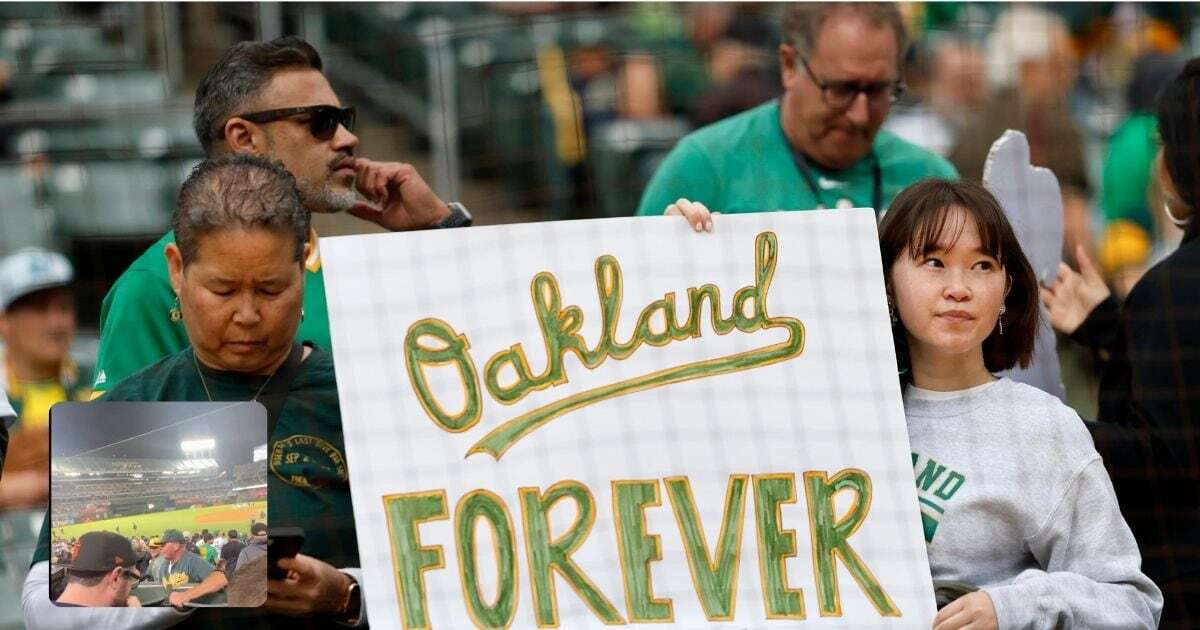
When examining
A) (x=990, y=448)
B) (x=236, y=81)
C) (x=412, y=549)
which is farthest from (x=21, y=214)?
(x=990, y=448)

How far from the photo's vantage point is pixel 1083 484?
122 inches

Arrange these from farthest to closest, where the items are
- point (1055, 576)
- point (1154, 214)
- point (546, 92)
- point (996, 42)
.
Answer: point (996, 42), point (546, 92), point (1154, 214), point (1055, 576)

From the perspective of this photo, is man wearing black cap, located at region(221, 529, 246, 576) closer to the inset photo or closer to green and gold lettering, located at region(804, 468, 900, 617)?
the inset photo

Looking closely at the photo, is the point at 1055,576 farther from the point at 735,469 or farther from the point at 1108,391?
the point at 1108,391

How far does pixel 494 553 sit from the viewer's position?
3.06 meters

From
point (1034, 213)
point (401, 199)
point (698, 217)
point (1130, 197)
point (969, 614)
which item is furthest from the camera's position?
point (1130, 197)

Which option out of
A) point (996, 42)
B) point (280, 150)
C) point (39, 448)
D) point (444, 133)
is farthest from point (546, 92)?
point (280, 150)

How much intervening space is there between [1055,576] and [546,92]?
16.7ft

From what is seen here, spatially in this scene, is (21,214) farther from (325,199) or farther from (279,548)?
(279,548)

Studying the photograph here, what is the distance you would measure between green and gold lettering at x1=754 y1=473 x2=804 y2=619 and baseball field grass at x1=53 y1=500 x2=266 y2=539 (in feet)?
2.63

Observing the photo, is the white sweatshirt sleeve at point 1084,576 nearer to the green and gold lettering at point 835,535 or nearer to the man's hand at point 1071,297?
the green and gold lettering at point 835,535

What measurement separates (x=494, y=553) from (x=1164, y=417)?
1.48 m

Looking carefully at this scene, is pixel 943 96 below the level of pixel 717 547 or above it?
above

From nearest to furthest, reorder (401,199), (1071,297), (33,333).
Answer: (401,199)
(1071,297)
(33,333)
